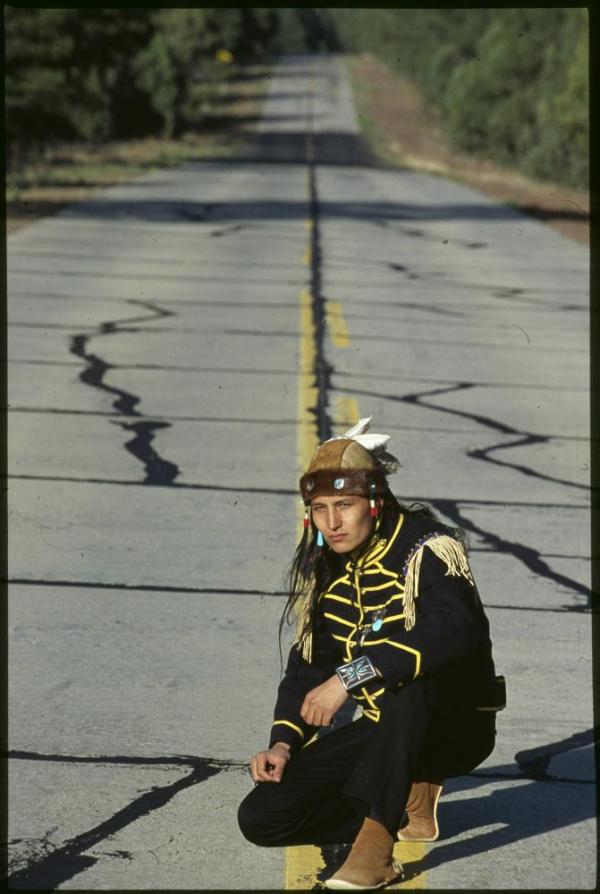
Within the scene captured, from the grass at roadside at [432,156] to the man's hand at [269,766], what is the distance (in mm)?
9120

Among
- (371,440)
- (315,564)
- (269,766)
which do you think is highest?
(371,440)

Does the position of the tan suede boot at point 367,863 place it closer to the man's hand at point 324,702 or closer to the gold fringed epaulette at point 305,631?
the man's hand at point 324,702

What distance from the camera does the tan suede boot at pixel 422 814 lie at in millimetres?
4695

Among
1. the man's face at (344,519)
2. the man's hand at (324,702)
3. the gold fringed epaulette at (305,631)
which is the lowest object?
the man's hand at (324,702)

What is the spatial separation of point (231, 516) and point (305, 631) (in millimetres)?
4269

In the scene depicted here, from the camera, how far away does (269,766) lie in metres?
4.55

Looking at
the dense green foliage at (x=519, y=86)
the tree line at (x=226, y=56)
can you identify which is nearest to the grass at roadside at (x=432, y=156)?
the dense green foliage at (x=519, y=86)

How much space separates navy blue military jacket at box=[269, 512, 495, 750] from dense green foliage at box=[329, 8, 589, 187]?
116ft

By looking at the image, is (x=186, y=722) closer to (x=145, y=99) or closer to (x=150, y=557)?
(x=150, y=557)

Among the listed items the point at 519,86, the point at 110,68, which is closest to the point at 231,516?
the point at 519,86

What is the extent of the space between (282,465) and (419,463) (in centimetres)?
85

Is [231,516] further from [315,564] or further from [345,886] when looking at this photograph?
[345,886]

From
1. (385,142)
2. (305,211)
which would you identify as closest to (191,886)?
(305,211)

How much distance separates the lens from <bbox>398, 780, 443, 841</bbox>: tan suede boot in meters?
4.70
